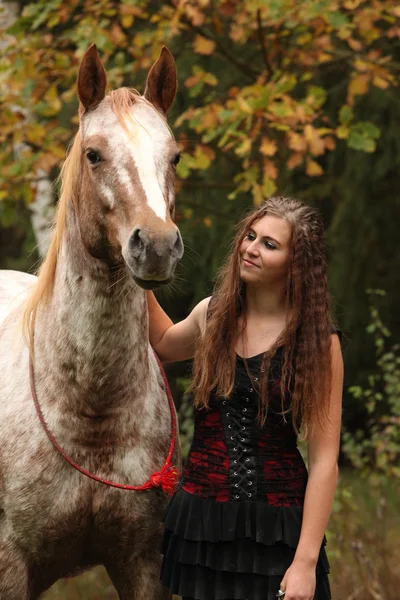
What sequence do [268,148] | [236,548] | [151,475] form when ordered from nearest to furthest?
1. [236,548]
2. [151,475]
3. [268,148]

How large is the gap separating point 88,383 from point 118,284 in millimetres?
326

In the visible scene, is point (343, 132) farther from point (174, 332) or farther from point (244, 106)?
point (174, 332)

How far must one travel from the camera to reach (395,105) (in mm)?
6121

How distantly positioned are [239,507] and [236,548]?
0.11 meters

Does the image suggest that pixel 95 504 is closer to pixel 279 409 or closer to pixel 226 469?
pixel 226 469

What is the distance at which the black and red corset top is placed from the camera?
8.77ft

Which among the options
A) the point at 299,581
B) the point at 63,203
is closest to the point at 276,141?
the point at 63,203

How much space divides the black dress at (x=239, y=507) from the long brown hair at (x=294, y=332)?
0.04 meters

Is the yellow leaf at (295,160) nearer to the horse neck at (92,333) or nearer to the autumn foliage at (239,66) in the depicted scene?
the autumn foliage at (239,66)

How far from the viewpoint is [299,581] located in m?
2.53

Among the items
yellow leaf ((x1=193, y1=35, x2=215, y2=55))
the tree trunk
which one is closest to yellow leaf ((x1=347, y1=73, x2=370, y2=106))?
yellow leaf ((x1=193, y1=35, x2=215, y2=55))

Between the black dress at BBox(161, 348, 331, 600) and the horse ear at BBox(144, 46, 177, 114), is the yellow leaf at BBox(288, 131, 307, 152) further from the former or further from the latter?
the black dress at BBox(161, 348, 331, 600)

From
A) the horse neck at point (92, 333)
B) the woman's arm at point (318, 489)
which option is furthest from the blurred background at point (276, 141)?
the woman's arm at point (318, 489)

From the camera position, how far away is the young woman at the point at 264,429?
2.61m
